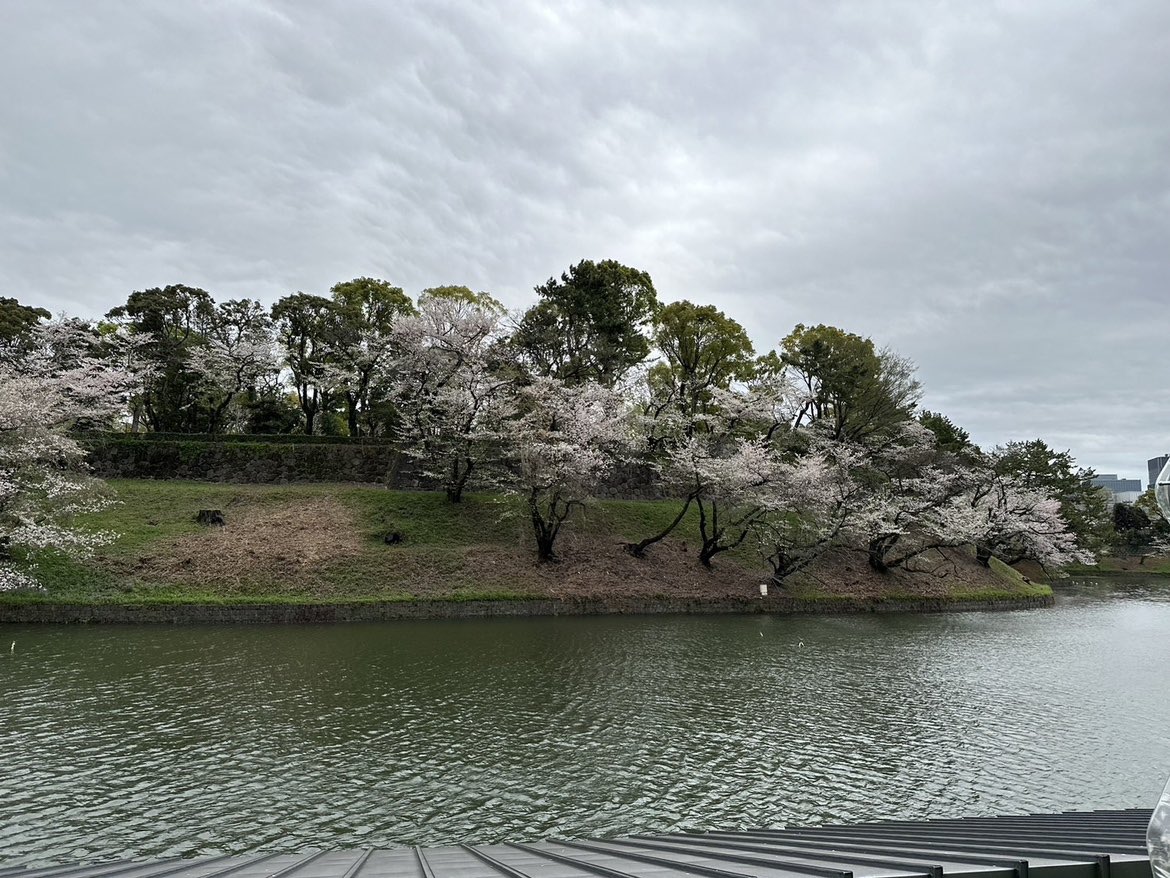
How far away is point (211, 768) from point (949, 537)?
31.8 meters

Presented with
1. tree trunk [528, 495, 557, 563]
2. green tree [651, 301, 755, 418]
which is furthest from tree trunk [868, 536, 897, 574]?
tree trunk [528, 495, 557, 563]

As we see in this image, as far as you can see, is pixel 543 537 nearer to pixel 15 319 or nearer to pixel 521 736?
pixel 521 736

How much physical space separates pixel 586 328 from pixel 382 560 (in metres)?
17.5

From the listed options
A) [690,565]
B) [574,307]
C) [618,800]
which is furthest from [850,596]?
[618,800]

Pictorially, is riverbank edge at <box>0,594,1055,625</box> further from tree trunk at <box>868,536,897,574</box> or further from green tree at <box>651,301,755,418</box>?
green tree at <box>651,301,755,418</box>

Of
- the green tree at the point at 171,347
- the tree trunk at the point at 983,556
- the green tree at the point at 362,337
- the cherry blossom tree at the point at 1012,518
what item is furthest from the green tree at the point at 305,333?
the tree trunk at the point at 983,556

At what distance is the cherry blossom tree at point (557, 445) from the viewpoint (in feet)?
83.5

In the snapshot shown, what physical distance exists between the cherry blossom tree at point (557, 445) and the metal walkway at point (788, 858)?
20.0 m

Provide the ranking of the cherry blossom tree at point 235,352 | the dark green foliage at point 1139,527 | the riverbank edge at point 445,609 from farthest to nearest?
the dark green foliage at point 1139,527 < the cherry blossom tree at point 235,352 < the riverbank edge at point 445,609

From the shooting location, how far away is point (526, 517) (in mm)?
30469

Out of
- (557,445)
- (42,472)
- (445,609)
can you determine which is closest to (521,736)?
(445,609)

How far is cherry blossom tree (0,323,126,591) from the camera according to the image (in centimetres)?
2016

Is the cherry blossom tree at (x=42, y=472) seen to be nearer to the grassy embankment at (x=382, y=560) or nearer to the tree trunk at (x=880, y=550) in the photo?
the grassy embankment at (x=382, y=560)

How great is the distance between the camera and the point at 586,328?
3622 centimetres
